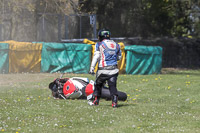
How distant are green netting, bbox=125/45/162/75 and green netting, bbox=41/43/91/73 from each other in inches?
79.8

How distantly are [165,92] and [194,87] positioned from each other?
1.65m

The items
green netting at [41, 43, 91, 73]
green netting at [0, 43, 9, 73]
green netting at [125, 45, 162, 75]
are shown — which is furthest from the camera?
green netting at [125, 45, 162, 75]

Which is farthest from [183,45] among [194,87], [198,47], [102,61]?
[102,61]

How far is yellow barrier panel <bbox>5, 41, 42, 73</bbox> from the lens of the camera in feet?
65.6

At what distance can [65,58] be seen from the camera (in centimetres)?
2048

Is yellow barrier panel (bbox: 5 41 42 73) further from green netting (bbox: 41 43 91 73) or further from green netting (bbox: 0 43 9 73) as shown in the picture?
green netting (bbox: 41 43 91 73)

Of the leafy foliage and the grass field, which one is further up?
the leafy foliage

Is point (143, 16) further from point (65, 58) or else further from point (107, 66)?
point (107, 66)

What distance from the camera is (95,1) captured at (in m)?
30.6

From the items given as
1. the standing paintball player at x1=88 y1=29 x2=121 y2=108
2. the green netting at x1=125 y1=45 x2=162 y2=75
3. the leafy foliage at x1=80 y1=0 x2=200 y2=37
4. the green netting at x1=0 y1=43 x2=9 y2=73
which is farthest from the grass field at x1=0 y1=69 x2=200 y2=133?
the leafy foliage at x1=80 y1=0 x2=200 y2=37

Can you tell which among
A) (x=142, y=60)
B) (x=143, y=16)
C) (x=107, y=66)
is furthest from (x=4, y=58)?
(x=143, y=16)

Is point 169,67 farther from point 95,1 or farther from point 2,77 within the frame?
point 2,77

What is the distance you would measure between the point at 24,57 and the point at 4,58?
3.08 ft

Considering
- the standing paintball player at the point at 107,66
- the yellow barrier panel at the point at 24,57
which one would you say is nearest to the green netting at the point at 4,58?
the yellow barrier panel at the point at 24,57
